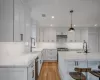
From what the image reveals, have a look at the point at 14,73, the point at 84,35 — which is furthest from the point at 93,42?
the point at 14,73

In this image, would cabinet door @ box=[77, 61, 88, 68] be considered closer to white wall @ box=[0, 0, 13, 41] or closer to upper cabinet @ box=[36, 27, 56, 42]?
white wall @ box=[0, 0, 13, 41]

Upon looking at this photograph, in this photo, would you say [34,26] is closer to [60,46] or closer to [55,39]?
[55,39]

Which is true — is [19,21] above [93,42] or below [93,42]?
above

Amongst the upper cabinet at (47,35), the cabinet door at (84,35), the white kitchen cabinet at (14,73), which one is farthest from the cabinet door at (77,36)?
the white kitchen cabinet at (14,73)

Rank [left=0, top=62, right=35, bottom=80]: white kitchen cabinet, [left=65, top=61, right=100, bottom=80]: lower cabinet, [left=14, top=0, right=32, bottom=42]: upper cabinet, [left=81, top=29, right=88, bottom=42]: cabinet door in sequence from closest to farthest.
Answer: [left=0, top=62, right=35, bottom=80]: white kitchen cabinet, [left=14, top=0, right=32, bottom=42]: upper cabinet, [left=65, top=61, right=100, bottom=80]: lower cabinet, [left=81, top=29, right=88, bottom=42]: cabinet door

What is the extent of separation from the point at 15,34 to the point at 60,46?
6907 millimetres

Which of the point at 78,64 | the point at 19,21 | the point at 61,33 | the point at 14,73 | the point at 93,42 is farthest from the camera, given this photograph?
the point at 93,42

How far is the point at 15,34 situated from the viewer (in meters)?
2.51

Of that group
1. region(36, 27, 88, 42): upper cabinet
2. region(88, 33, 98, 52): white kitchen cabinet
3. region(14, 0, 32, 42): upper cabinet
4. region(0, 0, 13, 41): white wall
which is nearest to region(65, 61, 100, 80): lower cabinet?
region(14, 0, 32, 42): upper cabinet

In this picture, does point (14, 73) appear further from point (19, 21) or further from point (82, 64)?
point (82, 64)

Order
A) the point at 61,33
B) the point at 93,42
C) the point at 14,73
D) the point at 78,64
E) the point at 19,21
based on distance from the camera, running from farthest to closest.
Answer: the point at 93,42 → the point at 61,33 → the point at 78,64 → the point at 19,21 → the point at 14,73

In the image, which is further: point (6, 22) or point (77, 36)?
point (77, 36)

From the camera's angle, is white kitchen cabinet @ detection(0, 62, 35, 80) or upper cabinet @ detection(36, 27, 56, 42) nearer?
white kitchen cabinet @ detection(0, 62, 35, 80)

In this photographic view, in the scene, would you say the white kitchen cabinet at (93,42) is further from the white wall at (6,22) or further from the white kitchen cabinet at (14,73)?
the white wall at (6,22)
